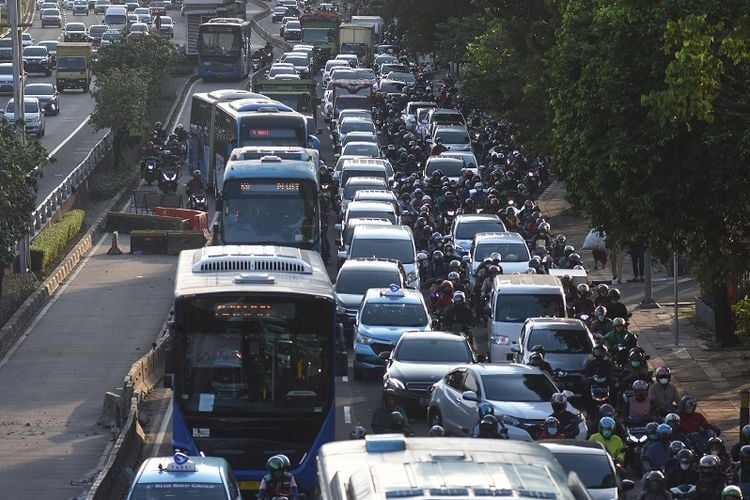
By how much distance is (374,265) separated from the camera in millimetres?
33062

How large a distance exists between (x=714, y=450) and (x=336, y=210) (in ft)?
92.3

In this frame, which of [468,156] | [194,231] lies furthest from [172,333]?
[468,156]

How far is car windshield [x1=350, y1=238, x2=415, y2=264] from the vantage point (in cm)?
3553

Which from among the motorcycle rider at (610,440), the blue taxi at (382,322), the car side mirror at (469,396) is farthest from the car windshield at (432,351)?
the motorcycle rider at (610,440)

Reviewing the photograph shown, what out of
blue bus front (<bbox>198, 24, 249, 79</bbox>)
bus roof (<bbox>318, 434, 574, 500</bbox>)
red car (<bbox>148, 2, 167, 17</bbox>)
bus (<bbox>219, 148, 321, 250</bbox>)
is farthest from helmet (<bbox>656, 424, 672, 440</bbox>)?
red car (<bbox>148, 2, 167, 17</bbox>)

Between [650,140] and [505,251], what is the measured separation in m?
11.7

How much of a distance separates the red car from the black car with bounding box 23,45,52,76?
26.7 metres

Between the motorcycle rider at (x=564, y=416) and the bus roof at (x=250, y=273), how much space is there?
3.20m

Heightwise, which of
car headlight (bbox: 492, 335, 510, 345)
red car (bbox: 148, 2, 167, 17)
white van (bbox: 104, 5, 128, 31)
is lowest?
red car (bbox: 148, 2, 167, 17)

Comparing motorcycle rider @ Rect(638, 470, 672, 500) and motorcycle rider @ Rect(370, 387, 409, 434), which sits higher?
motorcycle rider @ Rect(638, 470, 672, 500)

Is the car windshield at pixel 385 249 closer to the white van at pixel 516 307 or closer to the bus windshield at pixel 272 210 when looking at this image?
the bus windshield at pixel 272 210

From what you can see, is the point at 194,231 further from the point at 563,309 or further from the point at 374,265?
the point at 563,309

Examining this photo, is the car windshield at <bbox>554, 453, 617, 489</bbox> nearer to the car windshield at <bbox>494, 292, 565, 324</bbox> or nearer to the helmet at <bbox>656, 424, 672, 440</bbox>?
the helmet at <bbox>656, 424, 672, 440</bbox>

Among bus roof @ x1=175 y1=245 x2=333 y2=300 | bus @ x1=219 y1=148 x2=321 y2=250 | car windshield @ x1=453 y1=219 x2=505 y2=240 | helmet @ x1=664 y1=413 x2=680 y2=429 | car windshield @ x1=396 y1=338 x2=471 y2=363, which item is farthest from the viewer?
car windshield @ x1=453 y1=219 x2=505 y2=240
